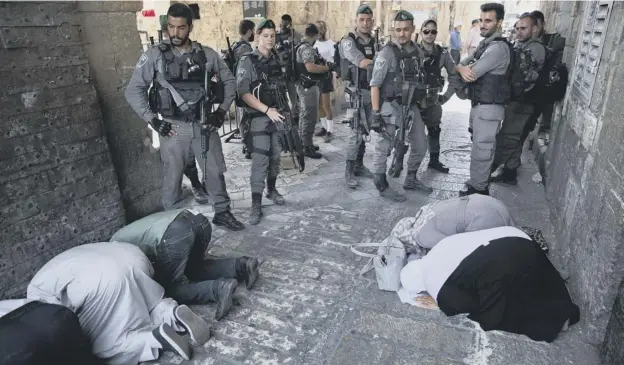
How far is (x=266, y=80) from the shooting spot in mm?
4375

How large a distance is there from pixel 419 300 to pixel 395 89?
8.19 ft

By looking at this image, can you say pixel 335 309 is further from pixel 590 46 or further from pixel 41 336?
pixel 590 46

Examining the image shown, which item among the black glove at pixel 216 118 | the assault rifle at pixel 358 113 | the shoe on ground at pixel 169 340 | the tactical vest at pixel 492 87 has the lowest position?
the shoe on ground at pixel 169 340

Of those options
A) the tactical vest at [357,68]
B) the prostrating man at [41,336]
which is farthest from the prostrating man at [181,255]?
the tactical vest at [357,68]

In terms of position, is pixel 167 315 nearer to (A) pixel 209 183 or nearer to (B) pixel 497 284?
(A) pixel 209 183

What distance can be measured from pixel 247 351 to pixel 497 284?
1625 mm

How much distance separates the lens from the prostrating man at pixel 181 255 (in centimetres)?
289

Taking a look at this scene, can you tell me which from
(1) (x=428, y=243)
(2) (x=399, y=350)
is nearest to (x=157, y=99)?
(1) (x=428, y=243)

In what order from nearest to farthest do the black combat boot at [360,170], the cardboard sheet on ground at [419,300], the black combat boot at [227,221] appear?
the cardboard sheet on ground at [419,300] < the black combat boot at [227,221] < the black combat boot at [360,170]

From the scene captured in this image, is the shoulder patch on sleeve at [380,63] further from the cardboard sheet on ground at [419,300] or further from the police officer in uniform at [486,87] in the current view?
the cardboard sheet on ground at [419,300]

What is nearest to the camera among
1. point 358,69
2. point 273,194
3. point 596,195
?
point 596,195

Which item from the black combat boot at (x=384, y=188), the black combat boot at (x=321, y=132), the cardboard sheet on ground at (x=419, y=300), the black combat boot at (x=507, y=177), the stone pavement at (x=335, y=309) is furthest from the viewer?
the black combat boot at (x=321, y=132)

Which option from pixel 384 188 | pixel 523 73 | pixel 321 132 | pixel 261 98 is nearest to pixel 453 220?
pixel 384 188

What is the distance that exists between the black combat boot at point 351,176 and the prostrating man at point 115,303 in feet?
9.71
